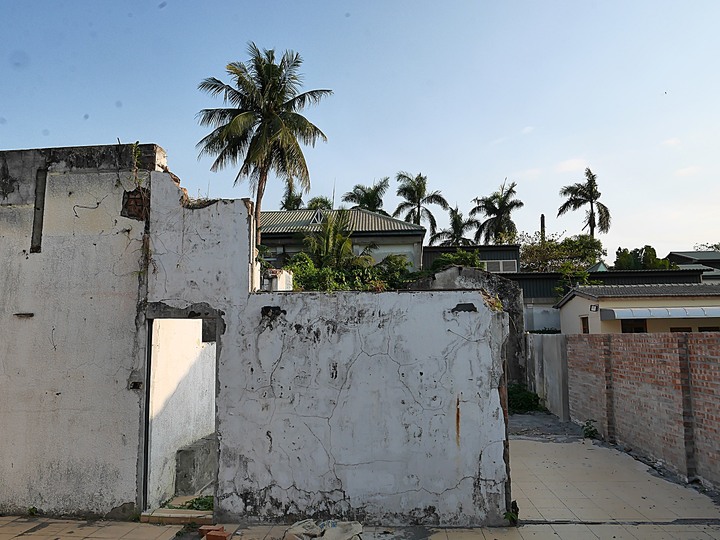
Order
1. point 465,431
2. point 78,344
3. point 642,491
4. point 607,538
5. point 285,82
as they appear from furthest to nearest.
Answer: point 285,82
point 642,491
point 78,344
point 465,431
point 607,538

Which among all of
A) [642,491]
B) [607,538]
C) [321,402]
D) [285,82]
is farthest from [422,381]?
[285,82]

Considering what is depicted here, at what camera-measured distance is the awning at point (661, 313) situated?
1608cm

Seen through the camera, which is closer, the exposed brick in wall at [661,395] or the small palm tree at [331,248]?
the exposed brick in wall at [661,395]

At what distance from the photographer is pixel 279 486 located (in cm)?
574

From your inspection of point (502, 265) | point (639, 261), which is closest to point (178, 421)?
point (502, 265)

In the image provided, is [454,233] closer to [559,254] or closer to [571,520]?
[559,254]

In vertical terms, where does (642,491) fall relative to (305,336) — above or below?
below

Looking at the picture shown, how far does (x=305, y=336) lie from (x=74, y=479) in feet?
10.3

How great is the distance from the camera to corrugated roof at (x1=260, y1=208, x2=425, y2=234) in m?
26.3

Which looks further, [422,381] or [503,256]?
[503,256]

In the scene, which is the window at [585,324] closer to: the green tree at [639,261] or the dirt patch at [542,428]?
the dirt patch at [542,428]

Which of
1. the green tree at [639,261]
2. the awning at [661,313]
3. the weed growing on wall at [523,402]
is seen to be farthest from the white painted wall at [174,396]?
the green tree at [639,261]

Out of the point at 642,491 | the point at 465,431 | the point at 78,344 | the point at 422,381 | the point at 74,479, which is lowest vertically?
the point at 642,491

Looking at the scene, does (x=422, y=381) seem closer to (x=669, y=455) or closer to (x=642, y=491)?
(x=642, y=491)
